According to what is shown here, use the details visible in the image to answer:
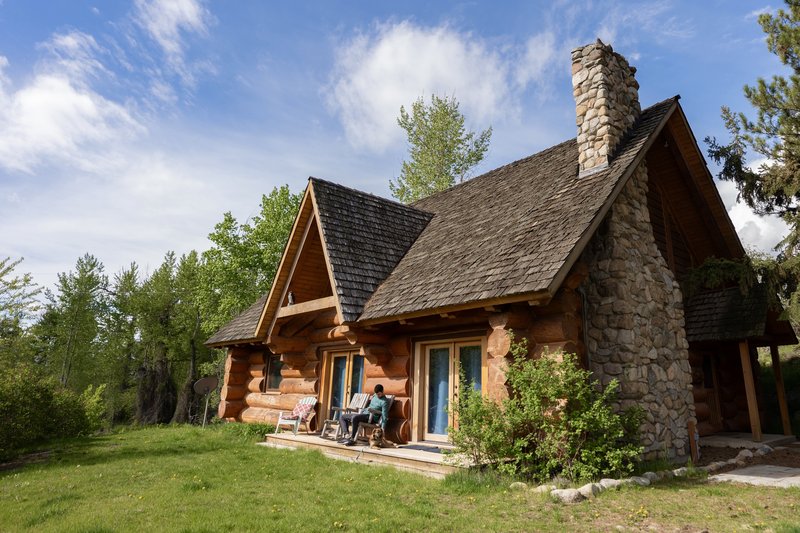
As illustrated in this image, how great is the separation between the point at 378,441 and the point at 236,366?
8.85 meters

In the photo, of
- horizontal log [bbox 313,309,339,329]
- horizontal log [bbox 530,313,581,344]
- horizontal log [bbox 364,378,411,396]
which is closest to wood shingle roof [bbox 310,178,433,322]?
horizontal log [bbox 364,378,411,396]

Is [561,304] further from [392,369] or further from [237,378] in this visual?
[237,378]

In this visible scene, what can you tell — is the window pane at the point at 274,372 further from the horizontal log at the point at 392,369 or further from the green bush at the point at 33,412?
the green bush at the point at 33,412

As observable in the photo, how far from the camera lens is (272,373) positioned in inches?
610

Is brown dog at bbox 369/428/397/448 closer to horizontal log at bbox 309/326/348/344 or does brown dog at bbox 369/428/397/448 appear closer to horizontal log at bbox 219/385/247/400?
horizontal log at bbox 309/326/348/344

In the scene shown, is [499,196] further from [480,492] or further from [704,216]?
[480,492]

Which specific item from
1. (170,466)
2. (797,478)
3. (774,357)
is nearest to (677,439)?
(797,478)

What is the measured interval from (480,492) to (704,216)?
9.86 metres

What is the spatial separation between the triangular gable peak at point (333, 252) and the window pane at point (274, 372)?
251cm

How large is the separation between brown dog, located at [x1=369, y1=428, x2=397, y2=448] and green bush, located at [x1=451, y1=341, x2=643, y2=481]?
240 cm

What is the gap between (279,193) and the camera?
1190 inches

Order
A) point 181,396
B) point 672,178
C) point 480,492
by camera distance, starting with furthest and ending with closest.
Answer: point 181,396, point 672,178, point 480,492

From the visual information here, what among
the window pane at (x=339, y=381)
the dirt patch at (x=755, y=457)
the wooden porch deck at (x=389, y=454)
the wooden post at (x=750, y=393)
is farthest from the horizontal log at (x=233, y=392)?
the wooden post at (x=750, y=393)

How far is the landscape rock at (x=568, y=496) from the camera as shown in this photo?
5.89m
